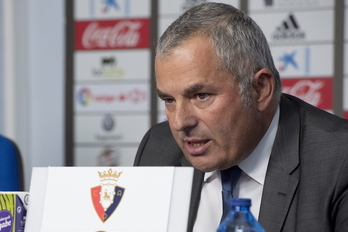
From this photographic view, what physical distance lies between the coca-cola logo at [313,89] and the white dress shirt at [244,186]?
1.69m

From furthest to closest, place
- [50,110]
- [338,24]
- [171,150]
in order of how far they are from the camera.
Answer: [50,110] < [338,24] < [171,150]

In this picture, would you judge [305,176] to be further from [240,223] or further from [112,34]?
[112,34]

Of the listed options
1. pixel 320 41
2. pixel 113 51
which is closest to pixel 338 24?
pixel 320 41

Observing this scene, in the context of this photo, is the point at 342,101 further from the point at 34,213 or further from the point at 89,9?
the point at 34,213

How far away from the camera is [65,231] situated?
3.41ft

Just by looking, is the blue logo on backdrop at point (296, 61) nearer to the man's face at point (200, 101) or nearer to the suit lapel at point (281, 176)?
the suit lapel at point (281, 176)

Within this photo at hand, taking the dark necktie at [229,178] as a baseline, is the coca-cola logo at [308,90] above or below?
above

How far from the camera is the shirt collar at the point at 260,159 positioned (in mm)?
1525

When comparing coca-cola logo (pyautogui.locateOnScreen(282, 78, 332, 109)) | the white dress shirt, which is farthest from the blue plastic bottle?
coca-cola logo (pyautogui.locateOnScreen(282, 78, 332, 109))

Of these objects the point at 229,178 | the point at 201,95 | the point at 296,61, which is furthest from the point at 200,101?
the point at 296,61

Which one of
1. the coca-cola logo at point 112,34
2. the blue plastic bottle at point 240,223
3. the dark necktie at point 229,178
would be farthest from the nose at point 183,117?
the coca-cola logo at point 112,34

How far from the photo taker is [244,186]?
5.03 ft

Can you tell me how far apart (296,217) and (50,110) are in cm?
234

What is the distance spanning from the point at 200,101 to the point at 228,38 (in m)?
0.17
